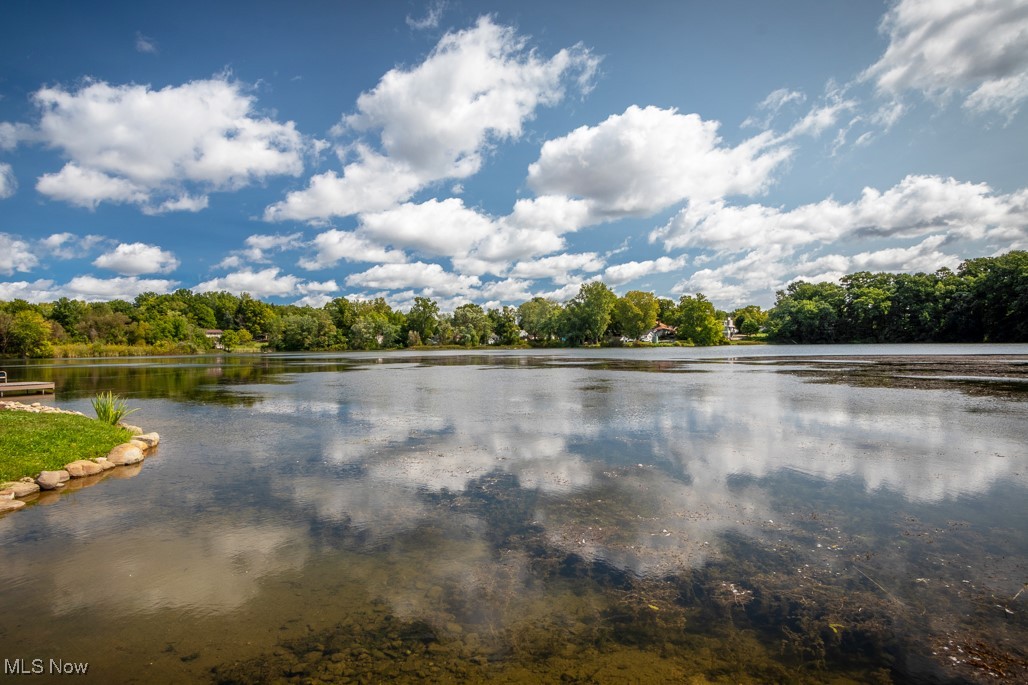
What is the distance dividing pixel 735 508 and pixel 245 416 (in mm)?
19782

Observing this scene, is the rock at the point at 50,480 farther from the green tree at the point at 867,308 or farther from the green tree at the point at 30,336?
the green tree at the point at 867,308

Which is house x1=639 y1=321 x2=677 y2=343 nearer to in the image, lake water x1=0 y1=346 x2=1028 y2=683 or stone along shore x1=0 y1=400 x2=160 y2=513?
lake water x1=0 y1=346 x2=1028 y2=683

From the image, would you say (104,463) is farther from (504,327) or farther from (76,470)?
(504,327)

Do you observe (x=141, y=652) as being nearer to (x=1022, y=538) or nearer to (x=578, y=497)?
(x=578, y=497)

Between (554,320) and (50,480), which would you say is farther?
(554,320)

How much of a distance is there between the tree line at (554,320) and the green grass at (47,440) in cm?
10750

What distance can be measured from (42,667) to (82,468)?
363 inches

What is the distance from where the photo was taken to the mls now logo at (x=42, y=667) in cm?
502

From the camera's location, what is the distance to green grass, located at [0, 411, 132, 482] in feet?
38.0

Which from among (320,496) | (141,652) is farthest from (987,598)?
(320,496)

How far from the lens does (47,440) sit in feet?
43.5

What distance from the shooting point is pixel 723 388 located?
29.5 meters

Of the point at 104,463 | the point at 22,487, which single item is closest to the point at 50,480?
the point at 22,487

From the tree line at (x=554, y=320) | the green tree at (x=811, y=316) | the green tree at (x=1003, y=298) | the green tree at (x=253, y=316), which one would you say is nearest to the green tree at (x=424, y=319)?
the tree line at (x=554, y=320)
